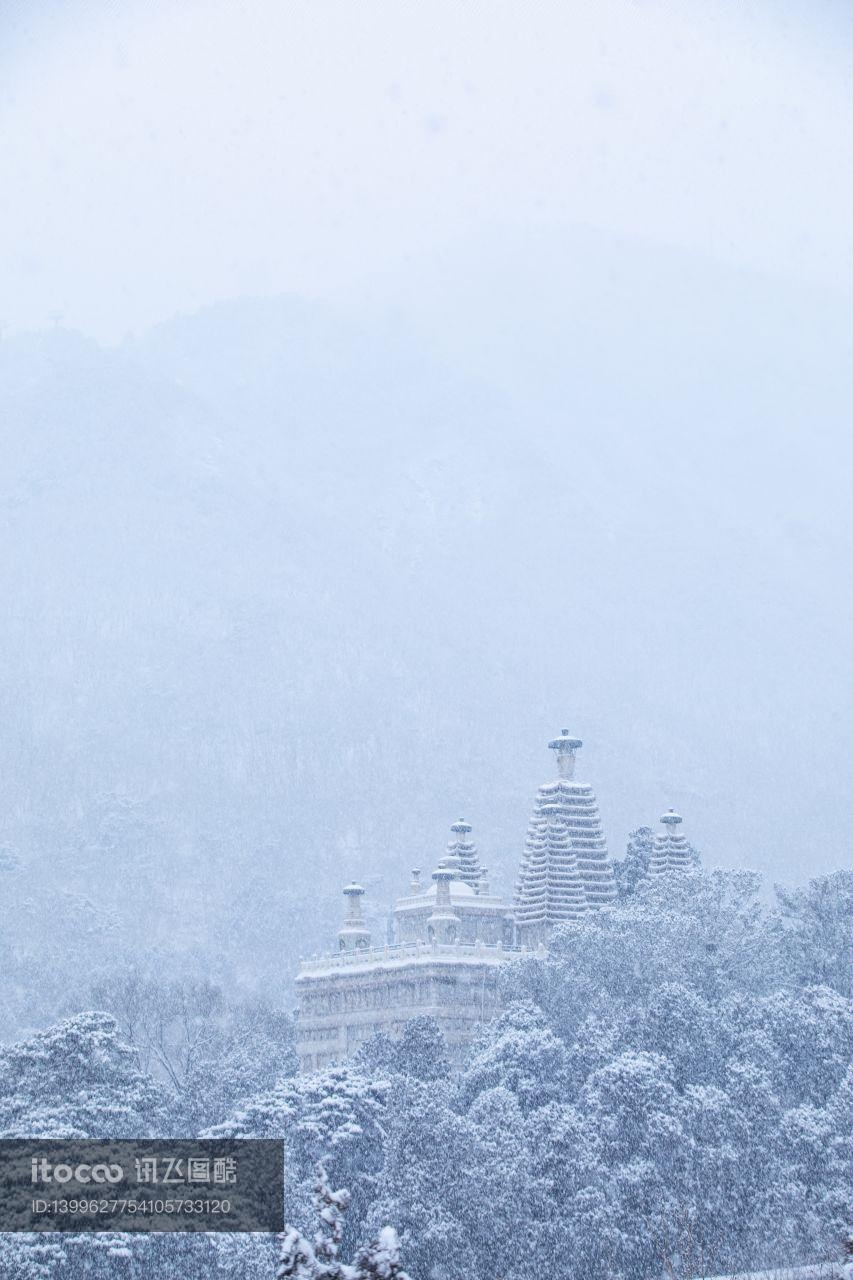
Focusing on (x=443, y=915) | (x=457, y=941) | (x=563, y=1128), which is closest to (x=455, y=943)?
(x=457, y=941)

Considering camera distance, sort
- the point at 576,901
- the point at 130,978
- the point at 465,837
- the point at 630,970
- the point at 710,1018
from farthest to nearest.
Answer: the point at 130,978 < the point at 465,837 < the point at 576,901 < the point at 630,970 < the point at 710,1018

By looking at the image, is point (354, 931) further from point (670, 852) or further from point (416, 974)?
point (670, 852)

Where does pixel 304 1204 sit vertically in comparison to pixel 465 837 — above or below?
below

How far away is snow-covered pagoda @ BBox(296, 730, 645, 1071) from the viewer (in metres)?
92.8

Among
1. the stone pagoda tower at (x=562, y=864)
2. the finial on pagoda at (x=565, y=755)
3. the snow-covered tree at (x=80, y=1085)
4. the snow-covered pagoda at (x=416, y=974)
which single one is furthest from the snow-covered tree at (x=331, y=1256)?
the finial on pagoda at (x=565, y=755)

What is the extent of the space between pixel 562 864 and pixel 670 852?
231 inches

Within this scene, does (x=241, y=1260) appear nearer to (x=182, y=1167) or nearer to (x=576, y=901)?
(x=182, y=1167)

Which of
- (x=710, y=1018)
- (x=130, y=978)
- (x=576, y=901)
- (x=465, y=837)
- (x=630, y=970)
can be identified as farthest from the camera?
(x=130, y=978)

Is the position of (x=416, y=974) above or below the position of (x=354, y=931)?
below

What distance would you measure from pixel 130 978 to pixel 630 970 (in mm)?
50571

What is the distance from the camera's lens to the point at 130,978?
127438 millimetres

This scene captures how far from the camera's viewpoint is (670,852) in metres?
101

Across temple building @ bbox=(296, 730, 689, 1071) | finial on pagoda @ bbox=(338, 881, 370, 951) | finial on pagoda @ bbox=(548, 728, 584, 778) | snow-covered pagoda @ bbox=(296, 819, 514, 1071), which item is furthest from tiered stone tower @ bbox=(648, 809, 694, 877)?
finial on pagoda @ bbox=(338, 881, 370, 951)

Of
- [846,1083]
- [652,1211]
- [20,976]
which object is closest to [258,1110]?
[652,1211]
